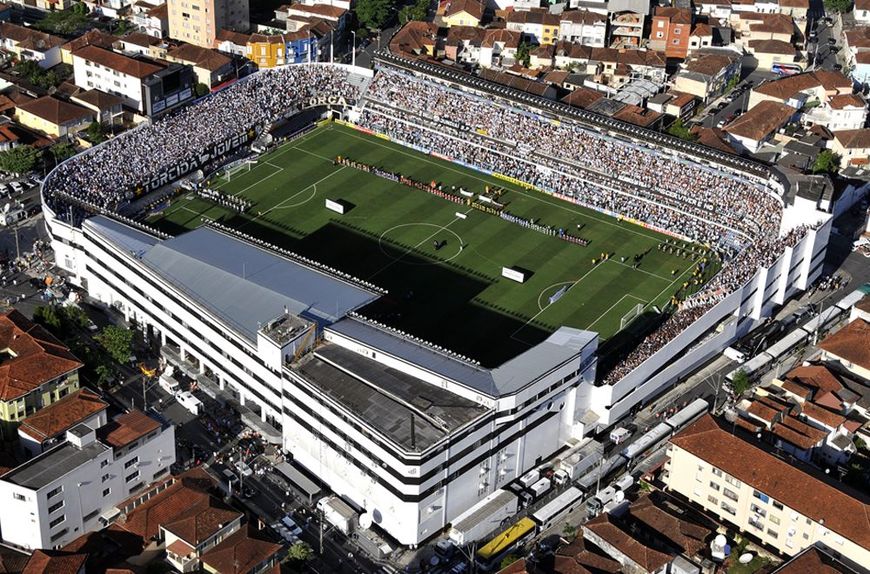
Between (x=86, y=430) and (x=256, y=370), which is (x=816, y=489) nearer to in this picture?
(x=256, y=370)

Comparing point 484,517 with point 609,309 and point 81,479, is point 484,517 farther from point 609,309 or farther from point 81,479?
point 609,309

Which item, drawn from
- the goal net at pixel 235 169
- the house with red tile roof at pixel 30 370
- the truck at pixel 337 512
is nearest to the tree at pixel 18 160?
the goal net at pixel 235 169

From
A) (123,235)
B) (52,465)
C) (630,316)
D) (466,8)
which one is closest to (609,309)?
(630,316)

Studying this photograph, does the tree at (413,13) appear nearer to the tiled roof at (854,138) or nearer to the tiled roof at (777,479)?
the tiled roof at (854,138)

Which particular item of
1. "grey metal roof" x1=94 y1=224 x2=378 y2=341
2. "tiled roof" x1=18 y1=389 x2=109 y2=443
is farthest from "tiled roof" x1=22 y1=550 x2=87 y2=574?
"grey metal roof" x1=94 y1=224 x2=378 y2=341

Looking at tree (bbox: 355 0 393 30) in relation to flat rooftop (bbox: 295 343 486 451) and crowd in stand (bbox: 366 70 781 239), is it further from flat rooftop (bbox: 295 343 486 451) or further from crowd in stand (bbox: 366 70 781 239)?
flat rooftop (bbox: 295 343 486 451)
